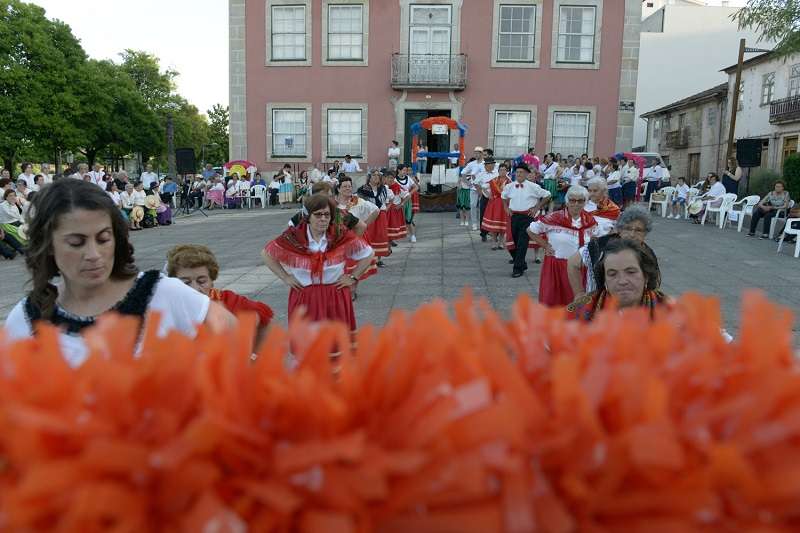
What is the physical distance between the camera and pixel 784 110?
26.5 metres

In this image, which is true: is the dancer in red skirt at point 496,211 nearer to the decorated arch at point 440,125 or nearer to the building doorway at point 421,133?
the decorated arch at point 440,125

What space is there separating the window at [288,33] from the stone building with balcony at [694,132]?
19.6 m

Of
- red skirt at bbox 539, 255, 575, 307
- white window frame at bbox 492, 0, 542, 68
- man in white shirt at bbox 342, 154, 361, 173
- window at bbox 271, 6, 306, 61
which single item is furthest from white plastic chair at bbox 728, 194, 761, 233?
window at bbox 271, 6, 306, 61

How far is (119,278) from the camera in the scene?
205 centimetres

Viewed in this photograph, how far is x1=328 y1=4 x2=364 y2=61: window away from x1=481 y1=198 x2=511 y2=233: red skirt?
13.6 m

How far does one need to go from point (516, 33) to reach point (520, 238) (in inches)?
634

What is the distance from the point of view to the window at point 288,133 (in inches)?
961

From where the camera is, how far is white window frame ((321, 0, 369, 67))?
2356 centimetres

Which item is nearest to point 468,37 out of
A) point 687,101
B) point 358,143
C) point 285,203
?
point 358,143

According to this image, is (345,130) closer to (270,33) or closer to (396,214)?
(270,33)

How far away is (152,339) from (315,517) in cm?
40

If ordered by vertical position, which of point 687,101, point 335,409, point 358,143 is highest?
point 687,101

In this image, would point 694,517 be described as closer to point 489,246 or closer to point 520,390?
point 520,390

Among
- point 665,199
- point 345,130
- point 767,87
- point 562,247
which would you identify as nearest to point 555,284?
point 562,247
